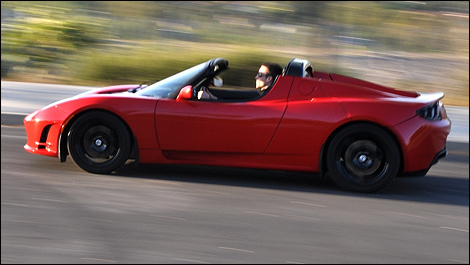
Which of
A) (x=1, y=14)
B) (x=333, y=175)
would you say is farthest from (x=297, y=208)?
(x=1, y=14)

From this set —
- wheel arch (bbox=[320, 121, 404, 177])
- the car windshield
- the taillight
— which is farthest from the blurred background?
the taillight

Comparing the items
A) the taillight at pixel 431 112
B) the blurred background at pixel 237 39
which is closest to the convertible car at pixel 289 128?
the taillight at pixel 431 112

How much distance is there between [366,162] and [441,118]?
74cm

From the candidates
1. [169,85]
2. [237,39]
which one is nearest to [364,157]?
[169,85]

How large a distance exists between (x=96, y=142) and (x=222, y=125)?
4.05 ft

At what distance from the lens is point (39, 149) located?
6.36 metres

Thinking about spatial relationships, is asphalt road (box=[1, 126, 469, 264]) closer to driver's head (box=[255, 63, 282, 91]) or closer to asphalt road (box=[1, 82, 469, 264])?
asphalt road (box=[1, 82, 469, 264])

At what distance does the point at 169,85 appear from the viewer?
248 inches

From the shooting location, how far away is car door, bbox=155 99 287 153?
592 cm

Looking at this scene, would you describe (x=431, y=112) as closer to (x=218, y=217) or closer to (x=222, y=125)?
(x=222, y=125)

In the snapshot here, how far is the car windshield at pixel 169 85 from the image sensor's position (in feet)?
20.4

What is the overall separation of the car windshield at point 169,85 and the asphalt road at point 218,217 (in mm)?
766

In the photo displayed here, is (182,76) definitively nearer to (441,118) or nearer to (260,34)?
(441,118)

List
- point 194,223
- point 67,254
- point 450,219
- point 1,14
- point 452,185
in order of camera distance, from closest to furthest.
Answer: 1. point 67,254
2. point 194,223
3. point 450,219
4. point 452,185
5. point 1,14
